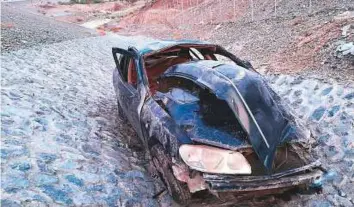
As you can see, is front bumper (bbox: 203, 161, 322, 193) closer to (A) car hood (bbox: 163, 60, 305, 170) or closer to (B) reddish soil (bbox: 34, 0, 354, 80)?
(A) car hood (bbox: 163, 60, 305, 170)

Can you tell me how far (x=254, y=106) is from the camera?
14.3ft

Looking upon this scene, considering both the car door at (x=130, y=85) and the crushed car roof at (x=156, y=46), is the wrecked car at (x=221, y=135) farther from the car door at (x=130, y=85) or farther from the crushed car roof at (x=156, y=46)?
the crushed car roof at (x=156, y=46)

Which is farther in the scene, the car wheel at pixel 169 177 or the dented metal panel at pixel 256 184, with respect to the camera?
the car wheel at pixel 169 177

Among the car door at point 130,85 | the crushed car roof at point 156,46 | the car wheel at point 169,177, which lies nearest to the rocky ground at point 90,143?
the car wheel at point 169,177

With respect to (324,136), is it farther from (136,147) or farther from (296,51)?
(296,51)

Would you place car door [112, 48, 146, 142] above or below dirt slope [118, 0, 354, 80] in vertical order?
above

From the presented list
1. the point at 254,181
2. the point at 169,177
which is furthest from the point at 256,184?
the point at 169,177

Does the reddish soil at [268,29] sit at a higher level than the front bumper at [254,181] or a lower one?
lower

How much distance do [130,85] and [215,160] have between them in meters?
2.53

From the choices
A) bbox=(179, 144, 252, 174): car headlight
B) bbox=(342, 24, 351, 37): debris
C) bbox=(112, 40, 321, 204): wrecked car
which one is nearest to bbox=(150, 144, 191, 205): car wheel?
bbox=(112, 40, 321, 204): wrecked car

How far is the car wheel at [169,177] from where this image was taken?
14.3 ft

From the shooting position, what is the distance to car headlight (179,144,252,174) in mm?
3971

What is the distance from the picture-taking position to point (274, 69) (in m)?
9.61

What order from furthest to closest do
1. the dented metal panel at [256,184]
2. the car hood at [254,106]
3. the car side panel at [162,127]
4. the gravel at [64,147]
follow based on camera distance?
the gravel at [64,147] → the car side panel at [162,127] → the car hood at [254,106] → the dented metal panel at [256,184]
